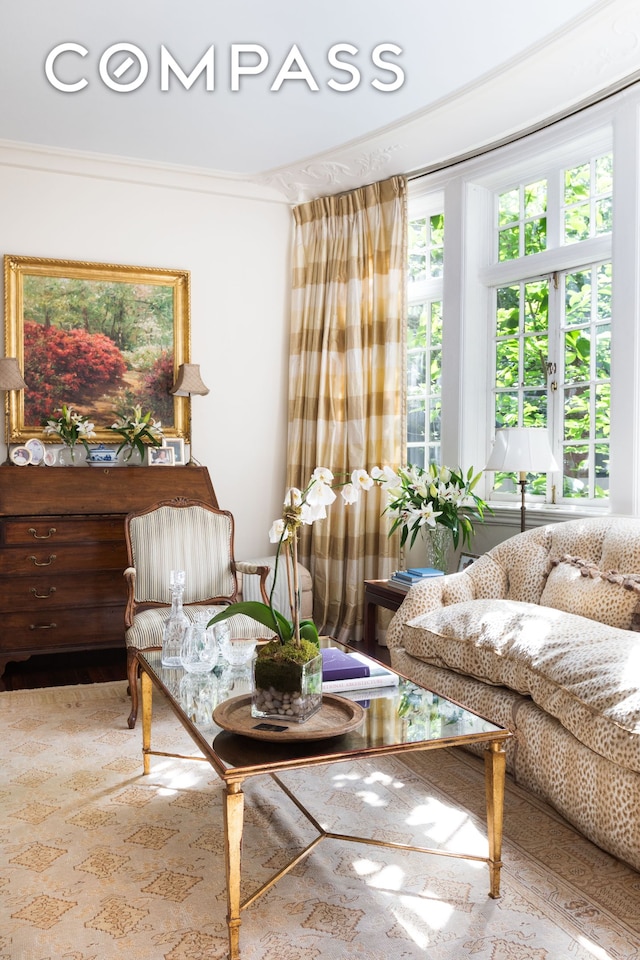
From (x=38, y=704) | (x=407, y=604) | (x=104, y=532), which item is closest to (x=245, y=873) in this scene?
(x=407, y=604)

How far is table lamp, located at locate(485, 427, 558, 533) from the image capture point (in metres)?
3.98

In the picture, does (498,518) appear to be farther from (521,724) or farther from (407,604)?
(521,724)

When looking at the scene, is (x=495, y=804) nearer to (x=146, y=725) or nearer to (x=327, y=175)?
(x=146, y=725)

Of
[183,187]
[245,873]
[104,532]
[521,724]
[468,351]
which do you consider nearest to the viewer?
[245,873]

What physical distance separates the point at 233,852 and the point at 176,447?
11.7 ft

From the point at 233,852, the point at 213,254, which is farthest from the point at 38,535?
the point at 233,852

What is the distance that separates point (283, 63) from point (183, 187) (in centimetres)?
167

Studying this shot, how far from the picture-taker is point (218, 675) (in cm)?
273

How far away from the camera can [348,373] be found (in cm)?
535

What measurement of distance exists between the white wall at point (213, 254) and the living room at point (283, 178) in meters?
0.01

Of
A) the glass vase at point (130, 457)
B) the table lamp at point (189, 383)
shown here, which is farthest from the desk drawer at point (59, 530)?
the table lamp at point (189, 383)

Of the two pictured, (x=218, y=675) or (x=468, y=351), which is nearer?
(x=218, y=675)

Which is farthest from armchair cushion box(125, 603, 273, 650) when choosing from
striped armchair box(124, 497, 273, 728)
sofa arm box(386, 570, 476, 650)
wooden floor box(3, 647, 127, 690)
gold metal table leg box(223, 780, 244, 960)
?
gold metal table leg box(223, 780, 244, 960)

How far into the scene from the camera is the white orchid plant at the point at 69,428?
496 cm
